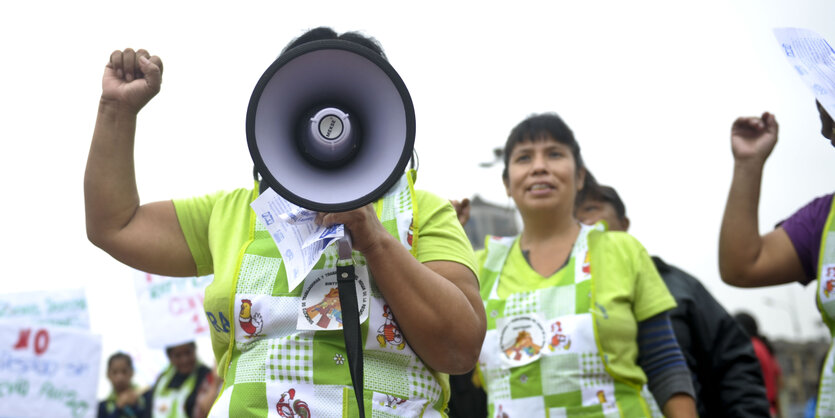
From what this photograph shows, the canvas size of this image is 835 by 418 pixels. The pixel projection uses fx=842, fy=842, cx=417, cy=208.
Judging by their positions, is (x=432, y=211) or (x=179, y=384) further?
(x=179, y=384)

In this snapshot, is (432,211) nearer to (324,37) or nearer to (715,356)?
(324,37)

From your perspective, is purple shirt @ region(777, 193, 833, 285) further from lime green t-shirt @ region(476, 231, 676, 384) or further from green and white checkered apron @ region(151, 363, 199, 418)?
green and white checkered apron @ region(151, 363, 199, 418)

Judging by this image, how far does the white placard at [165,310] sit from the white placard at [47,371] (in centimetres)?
53

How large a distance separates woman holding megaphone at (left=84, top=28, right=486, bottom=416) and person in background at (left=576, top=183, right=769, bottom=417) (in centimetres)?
174

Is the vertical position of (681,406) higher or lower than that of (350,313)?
lower

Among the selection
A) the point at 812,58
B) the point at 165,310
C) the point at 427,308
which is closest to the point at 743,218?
the point at 812,58

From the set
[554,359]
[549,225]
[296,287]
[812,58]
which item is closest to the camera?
[296,287]

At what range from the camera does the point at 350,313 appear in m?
1.60

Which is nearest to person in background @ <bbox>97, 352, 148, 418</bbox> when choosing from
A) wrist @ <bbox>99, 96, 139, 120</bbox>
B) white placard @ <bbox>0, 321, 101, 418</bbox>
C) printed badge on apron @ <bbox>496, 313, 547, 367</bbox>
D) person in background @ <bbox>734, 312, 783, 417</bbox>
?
white placard @ <bbox>0, 321, 101, 418</bbox>

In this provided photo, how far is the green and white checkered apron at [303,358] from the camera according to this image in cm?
166

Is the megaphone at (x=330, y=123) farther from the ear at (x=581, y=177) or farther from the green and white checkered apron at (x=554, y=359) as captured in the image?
the ear at (x=581, y=177)

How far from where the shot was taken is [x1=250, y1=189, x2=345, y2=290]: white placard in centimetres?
161

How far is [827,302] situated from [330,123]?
→ 1535 mm

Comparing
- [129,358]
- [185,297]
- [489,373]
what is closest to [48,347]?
[185,297]
